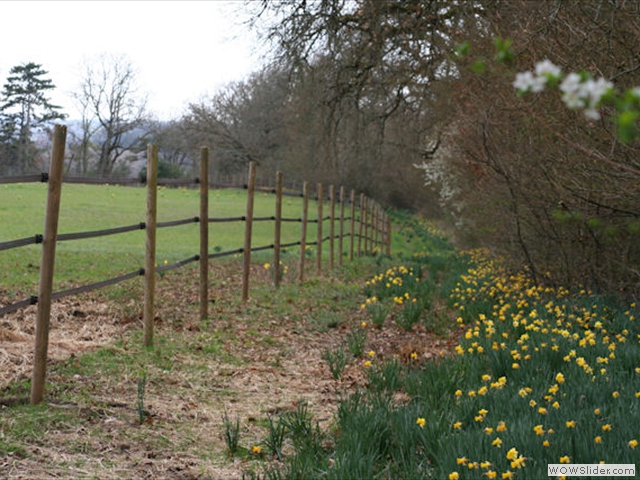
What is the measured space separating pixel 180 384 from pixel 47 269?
1.30 metres

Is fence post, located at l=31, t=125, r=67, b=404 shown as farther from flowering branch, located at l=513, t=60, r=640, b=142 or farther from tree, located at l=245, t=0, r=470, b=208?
tree, located at l=245, t=0, r=470, b=208

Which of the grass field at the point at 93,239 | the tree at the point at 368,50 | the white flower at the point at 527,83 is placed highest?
the tree at the point at 368,50

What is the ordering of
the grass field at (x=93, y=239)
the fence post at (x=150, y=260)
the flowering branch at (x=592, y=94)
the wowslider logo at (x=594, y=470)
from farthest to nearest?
the fence post at (x=150, y=260)
the grass field at (x=93, y=239)
the wowslider logo at (x=594, y=470)
the flowering branch at (x=592, y=94)

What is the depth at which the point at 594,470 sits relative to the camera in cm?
257

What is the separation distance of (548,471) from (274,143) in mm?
38713

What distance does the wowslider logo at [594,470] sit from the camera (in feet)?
8.23

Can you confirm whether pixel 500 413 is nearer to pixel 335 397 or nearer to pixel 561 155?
pixel 335 397

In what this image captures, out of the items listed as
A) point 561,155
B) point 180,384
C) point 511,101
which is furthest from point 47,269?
point 511,101

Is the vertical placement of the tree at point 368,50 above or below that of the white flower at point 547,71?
above

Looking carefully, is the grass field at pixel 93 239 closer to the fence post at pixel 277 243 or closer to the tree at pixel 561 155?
the fence post at pixel 277 243

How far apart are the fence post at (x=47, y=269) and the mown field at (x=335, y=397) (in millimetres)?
191

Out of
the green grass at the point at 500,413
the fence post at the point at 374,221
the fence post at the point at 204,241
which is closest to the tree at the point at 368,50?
the fence post at the point at 374,221

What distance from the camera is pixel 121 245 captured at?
14094 mm

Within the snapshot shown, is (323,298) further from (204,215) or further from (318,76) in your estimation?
(318,76)
